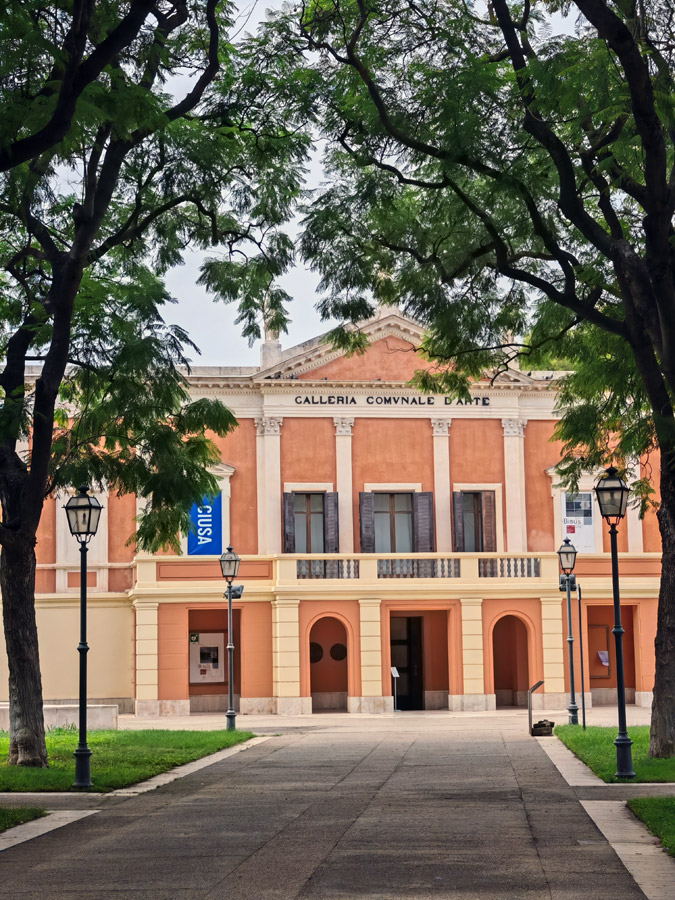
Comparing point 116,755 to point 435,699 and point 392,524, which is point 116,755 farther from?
point 435,699

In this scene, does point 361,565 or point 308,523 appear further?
point 308,523

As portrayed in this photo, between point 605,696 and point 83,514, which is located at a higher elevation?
point 83,514

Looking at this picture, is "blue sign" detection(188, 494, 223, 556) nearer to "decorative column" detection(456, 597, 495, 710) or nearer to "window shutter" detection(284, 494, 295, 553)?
"window shutter" detection(284, 494, 295, 553)

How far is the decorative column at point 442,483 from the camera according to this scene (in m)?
35.1

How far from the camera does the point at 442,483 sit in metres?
35.3

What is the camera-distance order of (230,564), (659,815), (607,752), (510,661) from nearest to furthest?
(659,815) → (607,752) → (230,564) → (510,661)

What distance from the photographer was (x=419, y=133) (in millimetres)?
14000

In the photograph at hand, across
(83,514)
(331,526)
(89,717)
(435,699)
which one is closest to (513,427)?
(331,526)

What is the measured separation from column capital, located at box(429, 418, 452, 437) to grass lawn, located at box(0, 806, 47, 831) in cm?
2405

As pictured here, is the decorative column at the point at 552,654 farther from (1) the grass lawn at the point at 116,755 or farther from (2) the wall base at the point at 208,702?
(1) the grass lawn at the point at 116,755

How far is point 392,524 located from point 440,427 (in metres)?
3.14

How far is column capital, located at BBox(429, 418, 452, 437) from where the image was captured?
35625 mm

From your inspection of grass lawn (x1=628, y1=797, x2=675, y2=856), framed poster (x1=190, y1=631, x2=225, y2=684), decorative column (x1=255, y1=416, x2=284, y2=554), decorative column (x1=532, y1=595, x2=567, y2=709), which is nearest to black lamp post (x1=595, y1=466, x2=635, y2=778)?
grass lawn (x1=628, y1=797, x2=675, y2=856)

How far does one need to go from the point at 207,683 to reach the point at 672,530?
21.5 metres
